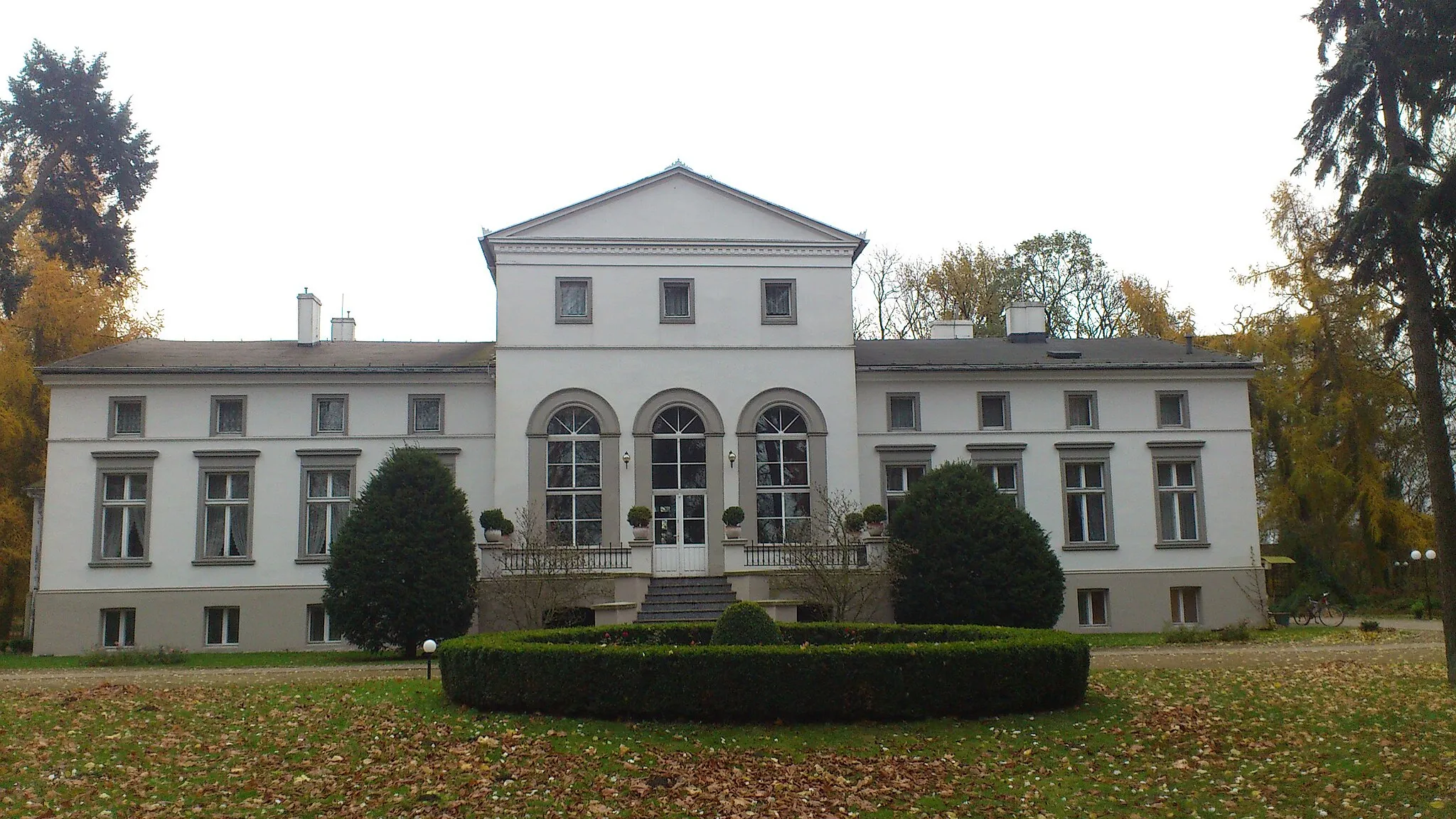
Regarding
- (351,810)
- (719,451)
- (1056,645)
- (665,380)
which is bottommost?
(351,810)

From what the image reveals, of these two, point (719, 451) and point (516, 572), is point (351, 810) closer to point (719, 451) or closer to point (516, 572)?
point (516, 572)

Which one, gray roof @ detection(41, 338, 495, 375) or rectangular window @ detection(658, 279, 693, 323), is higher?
rectangular window @ detection(658, 279, 693, 323)

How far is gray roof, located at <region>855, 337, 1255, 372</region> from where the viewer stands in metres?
29.7

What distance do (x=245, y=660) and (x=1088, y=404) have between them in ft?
68.6

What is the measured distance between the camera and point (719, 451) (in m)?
28.0

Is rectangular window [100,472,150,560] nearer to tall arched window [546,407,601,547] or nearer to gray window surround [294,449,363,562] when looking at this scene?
gray window surround [294,449,363,562]

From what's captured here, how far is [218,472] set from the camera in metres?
28.2

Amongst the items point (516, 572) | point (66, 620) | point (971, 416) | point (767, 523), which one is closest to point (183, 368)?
point (66, 620)

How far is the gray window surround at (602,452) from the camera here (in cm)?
2739

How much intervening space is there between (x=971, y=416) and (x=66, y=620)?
877 inches

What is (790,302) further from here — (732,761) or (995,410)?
(732,761)

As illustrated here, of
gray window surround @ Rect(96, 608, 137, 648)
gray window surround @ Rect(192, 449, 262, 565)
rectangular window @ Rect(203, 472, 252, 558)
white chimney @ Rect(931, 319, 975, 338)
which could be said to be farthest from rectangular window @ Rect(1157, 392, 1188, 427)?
gray window surround @ Rect(96, 608, 137, 648)

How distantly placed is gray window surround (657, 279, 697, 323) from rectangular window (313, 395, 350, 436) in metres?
8.05

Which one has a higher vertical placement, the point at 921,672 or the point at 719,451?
the point at 719,451
